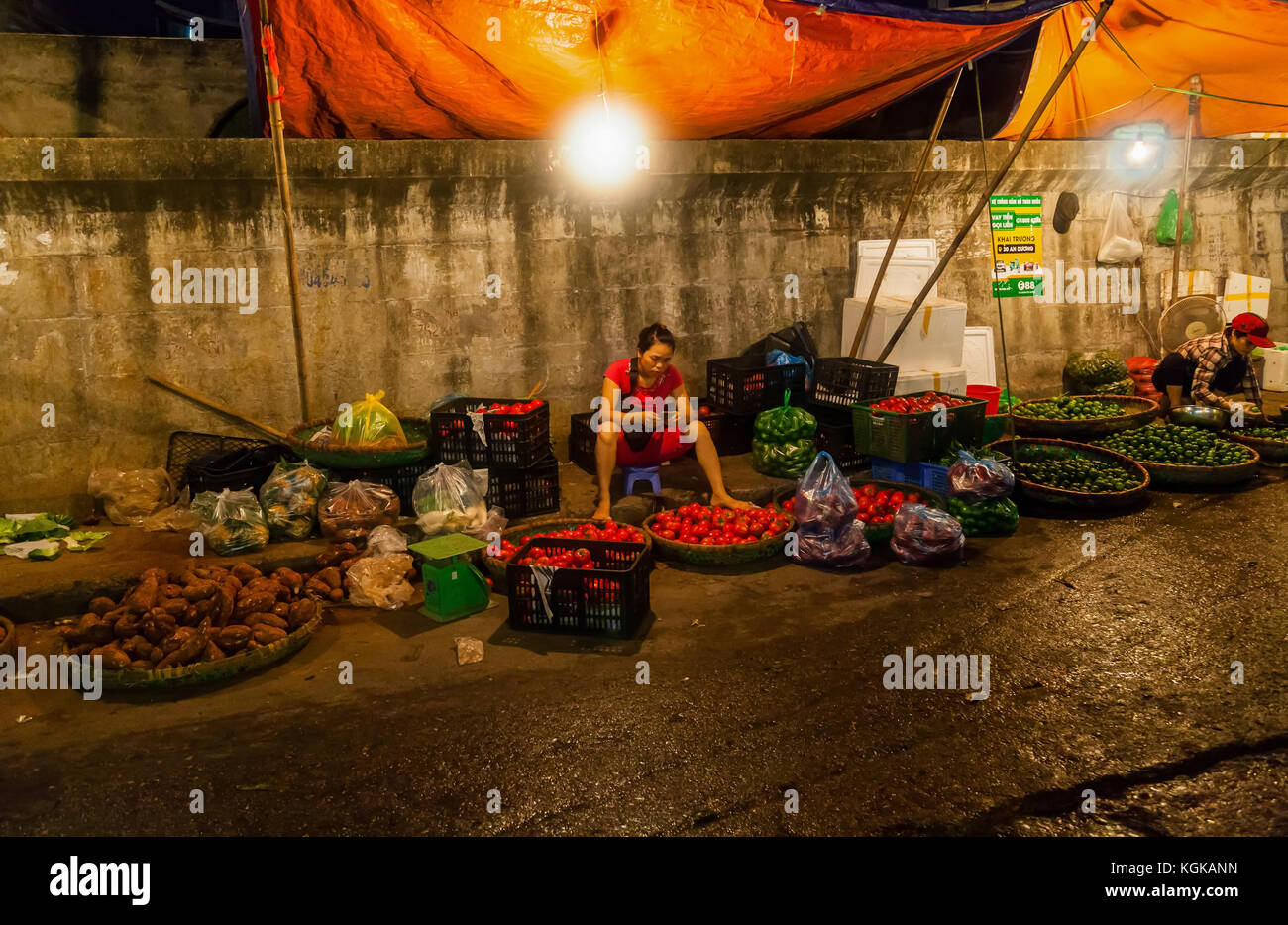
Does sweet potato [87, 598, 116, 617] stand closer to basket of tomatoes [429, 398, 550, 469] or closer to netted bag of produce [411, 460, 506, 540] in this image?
netted bag of produce [411, 460, 506, 540]

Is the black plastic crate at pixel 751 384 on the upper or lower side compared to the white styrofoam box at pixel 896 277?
lower

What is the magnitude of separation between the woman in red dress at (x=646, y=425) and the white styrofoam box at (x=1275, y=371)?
9.08 m

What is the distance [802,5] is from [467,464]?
171 inches

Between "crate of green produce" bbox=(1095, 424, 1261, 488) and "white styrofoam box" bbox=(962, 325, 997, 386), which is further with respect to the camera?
"white styrofoam box" bbox=(962, 325, 997, 386)

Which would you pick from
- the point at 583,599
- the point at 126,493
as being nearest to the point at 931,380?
the point at 583,599

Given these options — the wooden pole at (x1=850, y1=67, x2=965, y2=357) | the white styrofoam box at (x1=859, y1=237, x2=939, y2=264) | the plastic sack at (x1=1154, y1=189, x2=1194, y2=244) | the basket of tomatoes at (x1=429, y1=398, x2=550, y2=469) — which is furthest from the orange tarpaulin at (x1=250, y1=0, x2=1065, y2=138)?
the plastic sack at (x1=1154, y1=189, x2=1194, y2=244)

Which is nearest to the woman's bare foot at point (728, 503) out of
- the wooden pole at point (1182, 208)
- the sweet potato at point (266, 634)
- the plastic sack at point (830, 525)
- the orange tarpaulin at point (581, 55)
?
the plastic sack at point (830, 525)

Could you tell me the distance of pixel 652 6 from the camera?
22.8 feet

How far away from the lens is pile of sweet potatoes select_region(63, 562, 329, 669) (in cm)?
505

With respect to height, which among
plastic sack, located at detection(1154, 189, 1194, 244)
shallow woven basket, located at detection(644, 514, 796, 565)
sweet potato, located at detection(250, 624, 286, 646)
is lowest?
sweet potato, located at detection(250, 624, 286, 646)

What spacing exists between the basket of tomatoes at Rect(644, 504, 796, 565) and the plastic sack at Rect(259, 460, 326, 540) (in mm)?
2562

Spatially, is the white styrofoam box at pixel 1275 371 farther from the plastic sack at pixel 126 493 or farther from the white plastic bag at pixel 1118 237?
the plastic sack at pixel 126 493

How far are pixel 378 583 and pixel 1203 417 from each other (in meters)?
8.19

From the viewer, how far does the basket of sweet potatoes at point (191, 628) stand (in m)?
4.98
